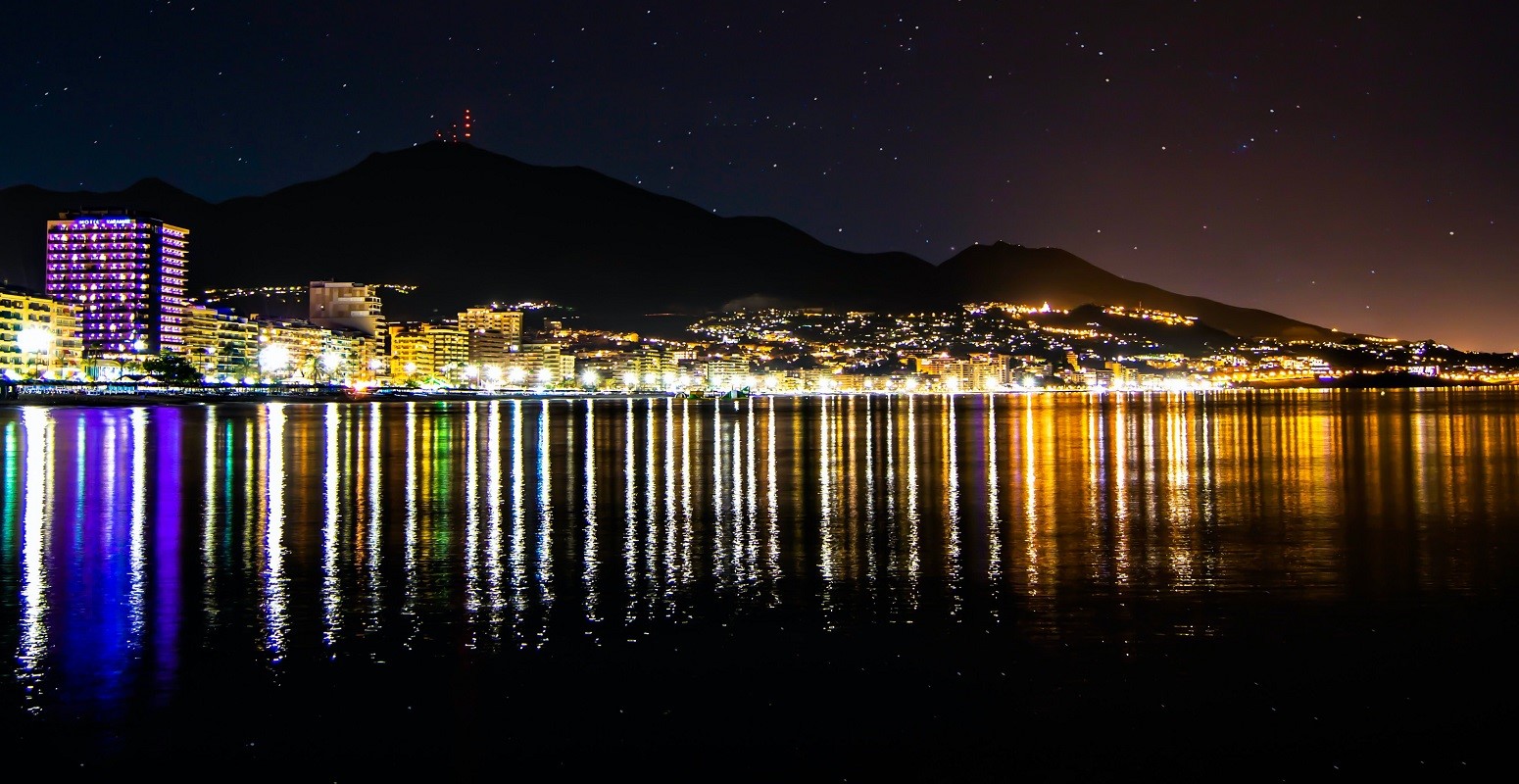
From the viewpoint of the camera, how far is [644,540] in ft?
54.7

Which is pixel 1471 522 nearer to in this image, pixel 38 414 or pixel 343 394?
pixel 38 414

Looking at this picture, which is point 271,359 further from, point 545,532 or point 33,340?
point 545,532

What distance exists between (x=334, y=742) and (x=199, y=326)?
16420 centimetres

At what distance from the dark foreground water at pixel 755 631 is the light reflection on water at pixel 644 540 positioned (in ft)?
0.30

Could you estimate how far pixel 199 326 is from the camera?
156875 millimetres

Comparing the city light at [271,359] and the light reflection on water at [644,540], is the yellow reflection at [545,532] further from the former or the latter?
the city light at [271,359]

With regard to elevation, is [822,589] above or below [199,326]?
below

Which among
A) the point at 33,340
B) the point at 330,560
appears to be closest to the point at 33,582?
the point at 330,560

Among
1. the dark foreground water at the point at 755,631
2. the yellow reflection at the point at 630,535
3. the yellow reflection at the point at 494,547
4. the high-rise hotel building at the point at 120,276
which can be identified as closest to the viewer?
the dark foreground water at the point at 755,631

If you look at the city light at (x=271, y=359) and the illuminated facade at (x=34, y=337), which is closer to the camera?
the illuminated facade at (x=34, y=337)

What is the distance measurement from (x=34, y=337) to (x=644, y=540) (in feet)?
408

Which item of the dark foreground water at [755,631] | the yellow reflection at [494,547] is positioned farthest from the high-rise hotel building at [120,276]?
the dark foreground water at [755,631]

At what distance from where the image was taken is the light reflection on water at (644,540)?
11172 millimetres

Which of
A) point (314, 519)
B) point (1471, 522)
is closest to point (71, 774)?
point (314, 519)
